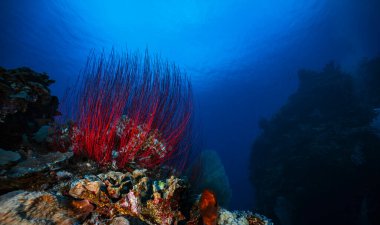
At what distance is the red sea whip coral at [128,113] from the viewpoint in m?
2.65

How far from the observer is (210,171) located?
367 inches

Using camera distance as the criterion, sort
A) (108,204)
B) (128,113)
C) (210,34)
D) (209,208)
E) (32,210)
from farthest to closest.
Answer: (210,34), (128,113), (209,208), (108,204), (32,210)

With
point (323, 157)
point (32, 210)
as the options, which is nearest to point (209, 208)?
point (32, 210)

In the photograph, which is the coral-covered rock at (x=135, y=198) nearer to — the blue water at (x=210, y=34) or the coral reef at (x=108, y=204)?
the coral reef at (x=108, y=204)

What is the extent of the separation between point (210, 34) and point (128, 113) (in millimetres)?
32930

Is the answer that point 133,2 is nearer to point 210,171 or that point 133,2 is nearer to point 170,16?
point 170,16

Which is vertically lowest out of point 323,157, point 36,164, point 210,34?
point 36,164

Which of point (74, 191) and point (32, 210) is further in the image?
point (74, 191)

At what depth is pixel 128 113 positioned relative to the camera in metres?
3.09

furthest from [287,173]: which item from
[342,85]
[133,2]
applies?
[133,2]

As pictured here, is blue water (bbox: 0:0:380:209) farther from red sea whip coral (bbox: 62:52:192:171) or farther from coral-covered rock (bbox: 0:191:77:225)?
coral-covered rock (bbox: 0:191:77:225)

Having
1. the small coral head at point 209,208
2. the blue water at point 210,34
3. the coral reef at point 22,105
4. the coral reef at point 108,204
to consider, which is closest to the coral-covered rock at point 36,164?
the coral reef at point 108,204

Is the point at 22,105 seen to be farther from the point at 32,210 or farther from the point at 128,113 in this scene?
the point at 32,210

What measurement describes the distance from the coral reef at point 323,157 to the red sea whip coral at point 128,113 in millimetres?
6866
